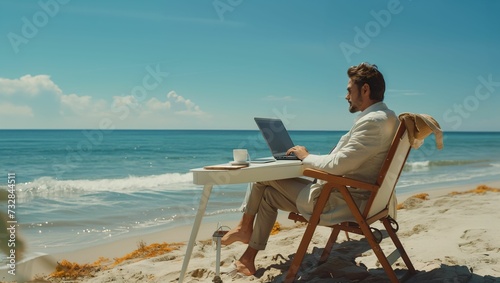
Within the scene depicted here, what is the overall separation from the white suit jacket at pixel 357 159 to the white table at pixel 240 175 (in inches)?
4.8

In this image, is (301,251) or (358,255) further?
(358,255)

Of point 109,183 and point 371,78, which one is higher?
point 371,78

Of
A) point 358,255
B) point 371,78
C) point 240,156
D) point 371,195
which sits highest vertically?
point 371,78

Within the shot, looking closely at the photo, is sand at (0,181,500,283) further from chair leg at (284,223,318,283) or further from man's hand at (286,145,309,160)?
man's hand at (286,145,309,160)

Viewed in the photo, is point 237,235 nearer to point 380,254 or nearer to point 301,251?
point 301,251

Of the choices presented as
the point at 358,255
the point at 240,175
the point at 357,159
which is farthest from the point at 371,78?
the point at 358,255

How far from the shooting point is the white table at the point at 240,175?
117 inches

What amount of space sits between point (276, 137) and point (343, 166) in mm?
780

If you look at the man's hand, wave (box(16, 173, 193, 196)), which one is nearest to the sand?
the man's hand

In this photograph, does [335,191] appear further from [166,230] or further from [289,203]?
[166,230]

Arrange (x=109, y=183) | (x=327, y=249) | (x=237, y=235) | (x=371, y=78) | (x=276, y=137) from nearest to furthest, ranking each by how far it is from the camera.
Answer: (x=371, y=78) → (x=237, y=235) → (x=276, y=137) → (x=327, y=249) → (x=109, y=183)

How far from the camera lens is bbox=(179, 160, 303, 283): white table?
2980 millimetres

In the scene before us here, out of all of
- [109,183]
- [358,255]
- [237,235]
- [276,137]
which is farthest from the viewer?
[109,183]

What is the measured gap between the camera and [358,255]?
4.05 metres
